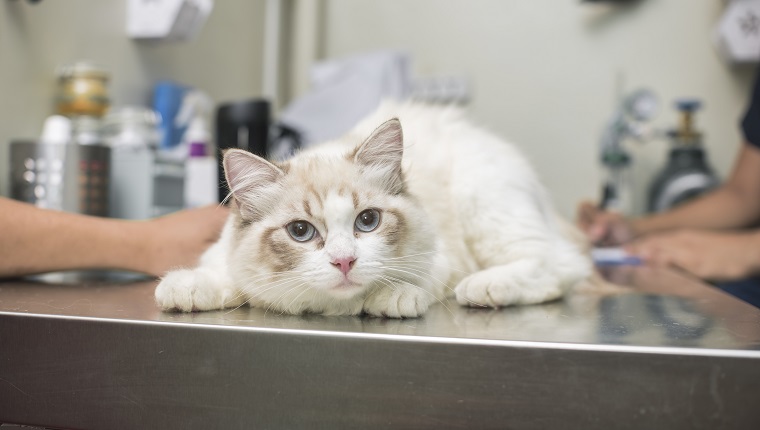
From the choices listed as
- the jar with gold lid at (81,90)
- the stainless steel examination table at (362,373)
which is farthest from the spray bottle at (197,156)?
the stainless steel examination table at (362,373)

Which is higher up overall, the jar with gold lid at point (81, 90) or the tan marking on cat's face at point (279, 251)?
the jar with gold lid at point (81, 90)

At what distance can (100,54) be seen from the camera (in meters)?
1.92

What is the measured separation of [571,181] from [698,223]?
0.82m

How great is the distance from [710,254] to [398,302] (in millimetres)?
1418

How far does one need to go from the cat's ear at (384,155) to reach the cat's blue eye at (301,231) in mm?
152

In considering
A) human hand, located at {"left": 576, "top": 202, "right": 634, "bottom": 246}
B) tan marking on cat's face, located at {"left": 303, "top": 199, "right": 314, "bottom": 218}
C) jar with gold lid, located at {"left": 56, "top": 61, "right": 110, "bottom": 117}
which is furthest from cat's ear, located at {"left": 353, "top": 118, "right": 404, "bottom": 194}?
human hand, located at {"left": 576, "top": 202, "right": 634, "bottom": 246}

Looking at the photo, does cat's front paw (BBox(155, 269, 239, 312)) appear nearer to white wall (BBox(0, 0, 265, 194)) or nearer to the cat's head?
the cat's head

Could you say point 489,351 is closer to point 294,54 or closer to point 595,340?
point 595,340

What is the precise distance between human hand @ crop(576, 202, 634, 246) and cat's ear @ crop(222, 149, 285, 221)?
172 cm

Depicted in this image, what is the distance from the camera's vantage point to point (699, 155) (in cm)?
270

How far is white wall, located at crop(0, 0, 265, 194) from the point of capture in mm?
1537

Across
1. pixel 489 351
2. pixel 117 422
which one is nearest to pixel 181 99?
pixel 117 422

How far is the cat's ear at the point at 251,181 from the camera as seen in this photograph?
3.21 feet

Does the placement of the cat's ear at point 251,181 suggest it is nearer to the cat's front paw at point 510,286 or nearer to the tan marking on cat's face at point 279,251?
the tan marking on cat's face at point 279,251
